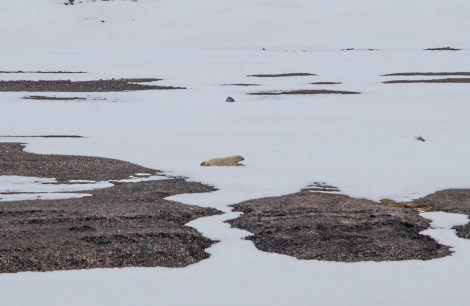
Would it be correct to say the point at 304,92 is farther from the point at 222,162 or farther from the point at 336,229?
the point at 336,229

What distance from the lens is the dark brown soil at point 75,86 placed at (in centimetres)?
4188

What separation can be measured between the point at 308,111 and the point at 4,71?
88.7ft

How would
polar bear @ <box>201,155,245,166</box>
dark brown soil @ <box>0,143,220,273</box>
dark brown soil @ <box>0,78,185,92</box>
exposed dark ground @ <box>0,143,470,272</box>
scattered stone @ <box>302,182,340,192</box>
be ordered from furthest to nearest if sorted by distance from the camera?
dark brown soil @ <box>0,78,185,92</box>, polar bear @ <box>201,155,245,166</box>, scattered stone @ <box>302,182,340,192</box>, exposed dark ground @ <box>0,143,470,272</box>, dark brown soil @ <box>0,143,220,273</box>

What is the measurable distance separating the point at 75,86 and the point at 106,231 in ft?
102

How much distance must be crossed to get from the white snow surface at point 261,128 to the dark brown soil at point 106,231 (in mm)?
404

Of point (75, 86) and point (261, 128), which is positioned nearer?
point (261, 128)

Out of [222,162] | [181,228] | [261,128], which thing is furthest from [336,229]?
[261,128]

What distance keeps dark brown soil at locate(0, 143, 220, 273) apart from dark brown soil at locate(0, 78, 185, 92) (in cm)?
2479

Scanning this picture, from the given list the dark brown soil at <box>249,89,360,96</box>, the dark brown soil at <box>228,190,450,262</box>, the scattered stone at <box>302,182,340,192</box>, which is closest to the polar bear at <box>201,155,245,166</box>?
the scattered stone at <box>302,182,340,192</box>

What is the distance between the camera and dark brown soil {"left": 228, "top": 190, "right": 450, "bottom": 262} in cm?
1243

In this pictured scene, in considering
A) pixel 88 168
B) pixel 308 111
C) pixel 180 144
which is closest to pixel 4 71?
pixel 308 111

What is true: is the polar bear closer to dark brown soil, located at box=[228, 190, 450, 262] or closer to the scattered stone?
the scattered stone

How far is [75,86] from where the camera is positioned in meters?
43.4

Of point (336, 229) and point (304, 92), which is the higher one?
point (304, 92)
